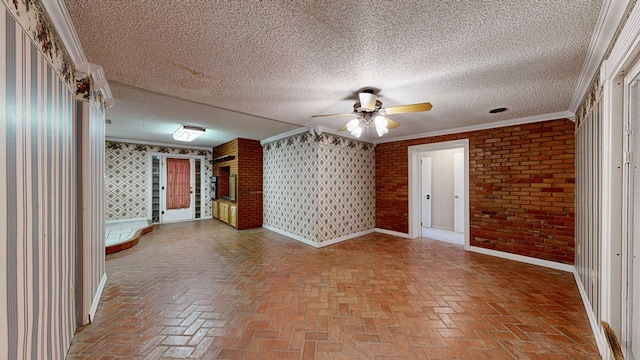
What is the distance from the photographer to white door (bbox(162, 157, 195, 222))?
650 centimetres

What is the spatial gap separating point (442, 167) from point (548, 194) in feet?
8.93

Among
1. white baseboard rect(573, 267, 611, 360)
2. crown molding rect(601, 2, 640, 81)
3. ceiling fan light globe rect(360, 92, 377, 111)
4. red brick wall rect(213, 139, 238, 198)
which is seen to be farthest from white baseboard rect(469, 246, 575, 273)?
red brick wall rect(213, 139, 238, 198)

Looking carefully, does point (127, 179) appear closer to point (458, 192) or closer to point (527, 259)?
point (458, 192)

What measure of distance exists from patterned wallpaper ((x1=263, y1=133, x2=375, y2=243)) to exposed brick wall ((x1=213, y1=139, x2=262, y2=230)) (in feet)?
1.06

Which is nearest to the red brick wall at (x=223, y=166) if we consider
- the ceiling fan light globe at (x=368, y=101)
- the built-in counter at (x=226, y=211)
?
the built-in counter at (x=226, y=211)

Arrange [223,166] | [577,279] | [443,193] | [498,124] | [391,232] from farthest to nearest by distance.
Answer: [223,166], [443,193], [391,232], [498,124], [577,279]

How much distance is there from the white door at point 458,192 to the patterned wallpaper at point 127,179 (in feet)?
26.0

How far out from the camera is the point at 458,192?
5629mm

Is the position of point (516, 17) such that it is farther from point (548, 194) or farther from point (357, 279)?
point (548, 194)

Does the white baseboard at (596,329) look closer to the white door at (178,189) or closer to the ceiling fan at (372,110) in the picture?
the ceiling fan at (372,110)

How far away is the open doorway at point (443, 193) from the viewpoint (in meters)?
5.55

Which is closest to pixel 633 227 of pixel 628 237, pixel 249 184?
pixel 628 237

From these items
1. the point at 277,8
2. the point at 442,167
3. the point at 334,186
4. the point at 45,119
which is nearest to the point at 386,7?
the point at 277,8

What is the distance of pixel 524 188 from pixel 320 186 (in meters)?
3.30
